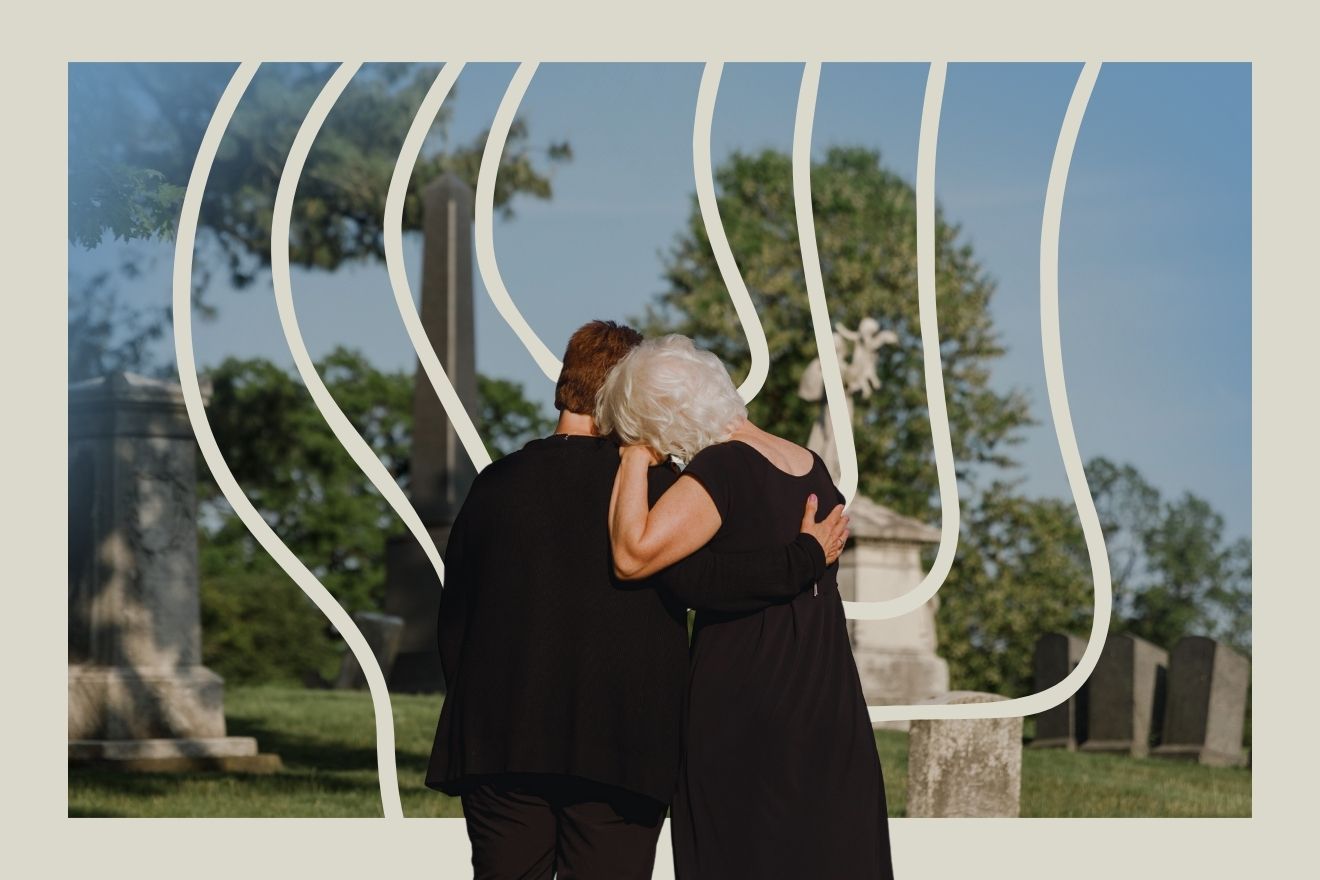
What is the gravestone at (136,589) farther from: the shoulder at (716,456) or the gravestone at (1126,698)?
the shoulder at (716,456)

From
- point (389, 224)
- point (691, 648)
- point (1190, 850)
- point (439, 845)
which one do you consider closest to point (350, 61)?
point (389, 224)

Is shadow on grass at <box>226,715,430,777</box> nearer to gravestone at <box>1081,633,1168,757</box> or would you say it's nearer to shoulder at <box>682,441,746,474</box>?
gravestone at <box>1081,633,1168,757</box>

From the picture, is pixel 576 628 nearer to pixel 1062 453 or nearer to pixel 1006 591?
pixel 1062 453

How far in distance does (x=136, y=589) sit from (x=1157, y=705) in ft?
22.7

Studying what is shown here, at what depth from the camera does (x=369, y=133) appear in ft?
70.4

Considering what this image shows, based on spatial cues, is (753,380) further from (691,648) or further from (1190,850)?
(1190,850)

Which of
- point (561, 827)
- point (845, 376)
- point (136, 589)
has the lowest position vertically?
point (136, 589)

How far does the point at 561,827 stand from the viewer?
4234mm

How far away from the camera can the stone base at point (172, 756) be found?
1046cm

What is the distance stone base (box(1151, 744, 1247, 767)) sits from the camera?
41.2 ft

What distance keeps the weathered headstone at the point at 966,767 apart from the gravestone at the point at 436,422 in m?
9.81

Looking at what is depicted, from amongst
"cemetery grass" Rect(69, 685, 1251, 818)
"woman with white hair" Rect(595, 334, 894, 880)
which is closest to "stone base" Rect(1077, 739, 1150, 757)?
"cemetery grass" Rect(69, 685, 1251, 818)

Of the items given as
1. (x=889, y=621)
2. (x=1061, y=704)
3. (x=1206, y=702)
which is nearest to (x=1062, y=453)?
(x=1206, y=702)

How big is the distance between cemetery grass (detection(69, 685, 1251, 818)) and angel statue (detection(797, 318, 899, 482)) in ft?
11.1
